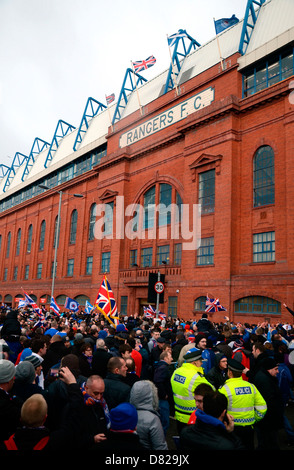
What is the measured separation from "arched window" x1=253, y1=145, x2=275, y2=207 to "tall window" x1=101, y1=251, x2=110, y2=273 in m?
17.5

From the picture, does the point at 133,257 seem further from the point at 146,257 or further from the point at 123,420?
the point at 123,420

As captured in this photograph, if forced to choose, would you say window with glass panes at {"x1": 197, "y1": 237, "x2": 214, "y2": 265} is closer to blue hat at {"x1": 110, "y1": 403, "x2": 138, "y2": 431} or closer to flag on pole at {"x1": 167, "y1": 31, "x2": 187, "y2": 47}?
flag on pole at {"x1": 167, "y1": 31, "x2": 187, "y2": 47}

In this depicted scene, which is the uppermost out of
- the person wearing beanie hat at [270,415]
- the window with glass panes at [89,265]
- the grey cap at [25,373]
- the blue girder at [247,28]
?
the blue girder at [247,28]

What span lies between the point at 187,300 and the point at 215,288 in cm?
276

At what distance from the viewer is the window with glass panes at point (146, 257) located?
111 feet

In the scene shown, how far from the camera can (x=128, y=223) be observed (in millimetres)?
36719

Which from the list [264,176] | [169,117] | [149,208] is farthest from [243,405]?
[169,117]

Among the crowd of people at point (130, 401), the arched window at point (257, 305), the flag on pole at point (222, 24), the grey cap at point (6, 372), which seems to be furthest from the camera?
the flag on pole at point (222, 24)

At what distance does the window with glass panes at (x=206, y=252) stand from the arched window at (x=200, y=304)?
2.57 m

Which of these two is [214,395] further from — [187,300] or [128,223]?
[128,223]

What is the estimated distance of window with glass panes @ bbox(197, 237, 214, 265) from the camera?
2706 cm

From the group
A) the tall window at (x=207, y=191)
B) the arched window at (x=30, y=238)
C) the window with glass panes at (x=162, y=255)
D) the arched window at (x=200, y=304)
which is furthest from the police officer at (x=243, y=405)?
the arched window at (x=30, y=238)

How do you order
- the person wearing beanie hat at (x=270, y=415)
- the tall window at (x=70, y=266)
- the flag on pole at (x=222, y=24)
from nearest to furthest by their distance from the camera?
the person wearing beanie hat at (x=270, y=415)
the flag on pole at (x=222, y=24)
the tall window at (x=70, y=266)

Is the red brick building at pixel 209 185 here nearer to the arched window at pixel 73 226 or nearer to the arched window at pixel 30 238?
the arched window at pixel 73 226
